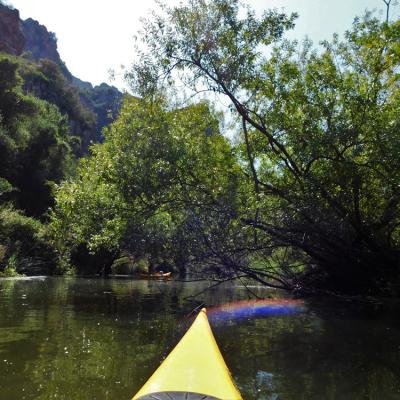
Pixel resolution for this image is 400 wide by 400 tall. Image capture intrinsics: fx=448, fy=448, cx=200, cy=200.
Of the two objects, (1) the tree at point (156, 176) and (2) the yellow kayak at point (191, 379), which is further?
(1) the tree at point (156, 176)

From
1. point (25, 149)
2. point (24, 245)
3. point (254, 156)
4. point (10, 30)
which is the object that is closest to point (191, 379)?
point (254, 156)

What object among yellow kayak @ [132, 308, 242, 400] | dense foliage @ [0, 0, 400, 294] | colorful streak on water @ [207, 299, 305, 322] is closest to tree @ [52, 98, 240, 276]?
dense foliage @ [0, 0, 400, 294]

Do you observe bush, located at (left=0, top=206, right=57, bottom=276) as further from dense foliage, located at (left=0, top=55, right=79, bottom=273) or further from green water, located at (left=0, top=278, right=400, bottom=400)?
green water, located at (left=0, top=278, right=400, bottom=400)

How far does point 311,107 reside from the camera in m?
14.1

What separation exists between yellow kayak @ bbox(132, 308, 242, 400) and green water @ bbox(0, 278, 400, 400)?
101cm

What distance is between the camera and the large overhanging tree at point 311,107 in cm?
1375

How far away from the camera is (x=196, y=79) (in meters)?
14.7

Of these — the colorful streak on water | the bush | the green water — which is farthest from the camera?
the bush

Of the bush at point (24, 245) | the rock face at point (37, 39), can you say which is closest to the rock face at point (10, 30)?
the rock face at point (37, 39)

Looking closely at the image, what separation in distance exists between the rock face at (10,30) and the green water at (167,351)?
72872 mm

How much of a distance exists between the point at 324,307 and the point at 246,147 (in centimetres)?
646

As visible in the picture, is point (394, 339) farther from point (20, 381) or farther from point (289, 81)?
point (289, 81)

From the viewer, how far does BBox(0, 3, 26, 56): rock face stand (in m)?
74.1

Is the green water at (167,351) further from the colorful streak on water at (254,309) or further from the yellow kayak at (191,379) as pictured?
the yellow kayak at (191,379)
